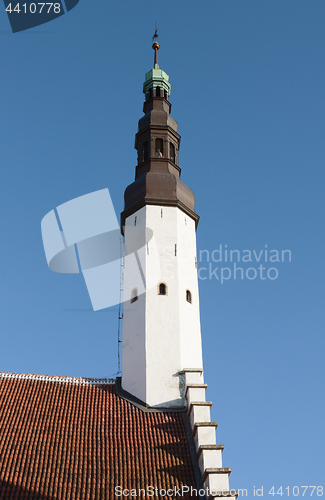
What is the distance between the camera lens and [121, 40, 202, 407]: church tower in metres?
23.9

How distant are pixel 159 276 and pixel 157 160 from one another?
242 inches

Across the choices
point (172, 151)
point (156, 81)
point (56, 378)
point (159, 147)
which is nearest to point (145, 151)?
point (159, 147)

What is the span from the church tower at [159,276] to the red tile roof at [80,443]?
130 centimetres

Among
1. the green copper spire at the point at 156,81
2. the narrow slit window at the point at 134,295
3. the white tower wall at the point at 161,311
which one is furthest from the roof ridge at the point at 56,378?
the green copper spire at the point at 156,81

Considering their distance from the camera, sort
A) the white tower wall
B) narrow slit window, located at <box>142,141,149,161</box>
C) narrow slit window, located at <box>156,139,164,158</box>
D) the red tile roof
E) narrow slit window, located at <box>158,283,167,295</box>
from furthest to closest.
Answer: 1. narrow slit window, located at <box>142,141,149,161</box>
2. narrow slit window, located at <box>156,139,164,158</box>
3. narrow slit window, located at <box>158,283,167,295</box>
4. the white tower wall
5. the red tile roof

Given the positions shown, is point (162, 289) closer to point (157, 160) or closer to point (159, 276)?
point (159, 276)

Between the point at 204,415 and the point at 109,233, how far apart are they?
10711mm

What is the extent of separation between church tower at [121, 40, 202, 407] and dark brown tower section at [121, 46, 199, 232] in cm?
4

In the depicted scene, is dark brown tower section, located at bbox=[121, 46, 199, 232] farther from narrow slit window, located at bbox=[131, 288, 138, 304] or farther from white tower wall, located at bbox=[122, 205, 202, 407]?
narrow slit window, located at bbox=[131, 288, 138, 304]

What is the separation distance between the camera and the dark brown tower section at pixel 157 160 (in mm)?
28047

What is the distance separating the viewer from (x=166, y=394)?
2333 cm

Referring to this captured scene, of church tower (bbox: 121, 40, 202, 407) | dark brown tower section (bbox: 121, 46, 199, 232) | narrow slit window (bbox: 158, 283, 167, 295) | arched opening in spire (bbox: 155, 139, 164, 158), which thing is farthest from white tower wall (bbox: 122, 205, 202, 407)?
arched opening in spire (bbox: 155, 139, 164, 158)

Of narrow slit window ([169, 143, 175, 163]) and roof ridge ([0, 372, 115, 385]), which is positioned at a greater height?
narrow slit window ([169, 143, 175, 163])

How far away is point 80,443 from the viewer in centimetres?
2088
